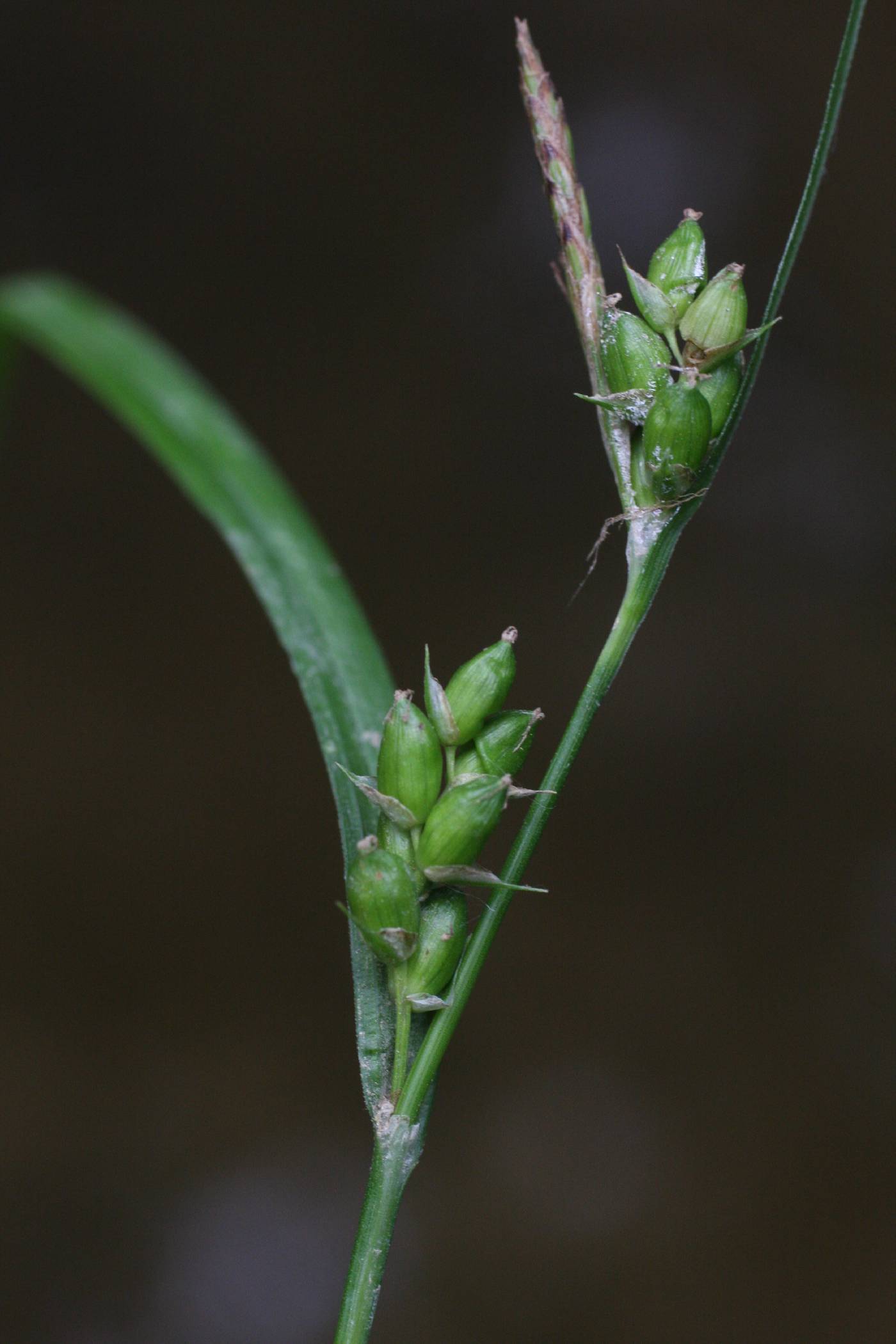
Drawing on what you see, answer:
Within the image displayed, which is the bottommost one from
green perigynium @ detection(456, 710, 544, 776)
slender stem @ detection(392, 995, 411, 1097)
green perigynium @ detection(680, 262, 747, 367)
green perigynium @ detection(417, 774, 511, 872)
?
slender stem @ detection(392, 995, 411, 1097)

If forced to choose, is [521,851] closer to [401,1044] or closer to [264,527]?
[401,1044]

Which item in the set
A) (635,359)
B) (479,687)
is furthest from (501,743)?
(635,359)

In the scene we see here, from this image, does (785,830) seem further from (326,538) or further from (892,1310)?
(326,538)

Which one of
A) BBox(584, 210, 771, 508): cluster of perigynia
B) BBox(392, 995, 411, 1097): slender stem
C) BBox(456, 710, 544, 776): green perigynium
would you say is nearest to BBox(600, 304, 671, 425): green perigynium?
BBox(584, 210, 771, 508): cluster of perigynia

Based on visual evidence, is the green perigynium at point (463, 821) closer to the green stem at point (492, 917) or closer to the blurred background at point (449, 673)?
the green stem at point (492, 917)

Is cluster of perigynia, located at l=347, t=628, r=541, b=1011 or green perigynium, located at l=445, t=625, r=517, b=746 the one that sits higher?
green perigynium, located at l=445, t=625, r=517, b=746

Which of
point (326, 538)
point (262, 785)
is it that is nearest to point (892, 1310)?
point (262, 785)

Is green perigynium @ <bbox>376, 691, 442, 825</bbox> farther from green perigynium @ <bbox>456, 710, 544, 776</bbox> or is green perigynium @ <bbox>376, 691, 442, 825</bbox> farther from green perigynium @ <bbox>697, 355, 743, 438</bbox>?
green perigynium @ <bbox>697, 355, 743, 438</bbox>
